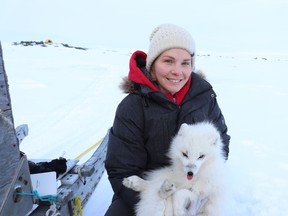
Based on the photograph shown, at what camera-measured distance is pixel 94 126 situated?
224 inches

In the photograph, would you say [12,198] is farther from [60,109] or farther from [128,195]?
[60,109]

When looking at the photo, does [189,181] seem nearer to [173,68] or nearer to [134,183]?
[134,183]

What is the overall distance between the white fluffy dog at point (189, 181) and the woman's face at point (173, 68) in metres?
0.40

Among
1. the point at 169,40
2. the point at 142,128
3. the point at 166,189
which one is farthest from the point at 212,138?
the point at 169,40

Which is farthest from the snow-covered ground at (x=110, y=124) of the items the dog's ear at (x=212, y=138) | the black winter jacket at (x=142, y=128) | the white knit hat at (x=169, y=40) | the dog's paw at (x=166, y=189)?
the white knit hat at (x=169, y=40)

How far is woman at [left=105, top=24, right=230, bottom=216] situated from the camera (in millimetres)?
2193

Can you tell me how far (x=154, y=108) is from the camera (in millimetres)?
2256

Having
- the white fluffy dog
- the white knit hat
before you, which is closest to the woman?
the white knit hat

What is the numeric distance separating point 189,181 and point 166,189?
0.23 meters

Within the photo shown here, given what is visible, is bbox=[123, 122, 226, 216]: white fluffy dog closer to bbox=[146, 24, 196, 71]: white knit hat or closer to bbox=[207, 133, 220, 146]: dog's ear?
bbox=[207, 133, 220, 146]: dog's ear

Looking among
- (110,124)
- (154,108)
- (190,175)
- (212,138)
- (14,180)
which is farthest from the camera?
(110,124)

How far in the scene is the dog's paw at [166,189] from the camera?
1.79 m

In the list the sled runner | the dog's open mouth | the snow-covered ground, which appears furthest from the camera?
the snow-covered ground

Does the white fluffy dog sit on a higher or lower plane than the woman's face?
lower
